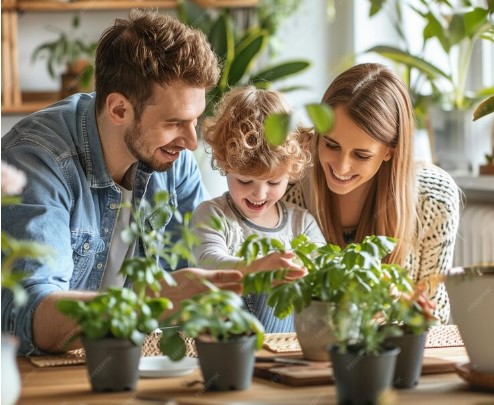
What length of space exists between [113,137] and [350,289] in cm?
103

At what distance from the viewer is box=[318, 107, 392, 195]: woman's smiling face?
90.2 inches

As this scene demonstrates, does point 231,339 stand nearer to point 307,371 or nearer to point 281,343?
point 307,371

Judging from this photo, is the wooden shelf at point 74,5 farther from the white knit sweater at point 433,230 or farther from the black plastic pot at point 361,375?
the black plastic pot at point 361,375

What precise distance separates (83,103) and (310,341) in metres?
1.09

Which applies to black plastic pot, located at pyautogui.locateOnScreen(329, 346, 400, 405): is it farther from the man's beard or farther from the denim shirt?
the man's beard

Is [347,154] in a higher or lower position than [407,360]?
higher

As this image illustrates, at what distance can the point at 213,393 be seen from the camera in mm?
1373

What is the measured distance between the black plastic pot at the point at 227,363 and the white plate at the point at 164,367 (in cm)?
10

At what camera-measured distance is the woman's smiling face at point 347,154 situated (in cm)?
229

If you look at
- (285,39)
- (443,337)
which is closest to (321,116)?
(443,337)

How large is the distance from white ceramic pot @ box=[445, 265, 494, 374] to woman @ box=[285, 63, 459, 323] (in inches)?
31.9

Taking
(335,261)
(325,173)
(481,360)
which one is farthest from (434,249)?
(481,360)

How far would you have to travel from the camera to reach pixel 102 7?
15.2ft

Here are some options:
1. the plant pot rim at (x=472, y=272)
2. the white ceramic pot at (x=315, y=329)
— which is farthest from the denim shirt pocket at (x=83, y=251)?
the plant pot rim at (x=472, y=272)
